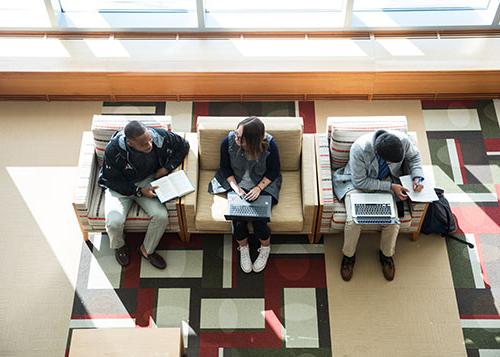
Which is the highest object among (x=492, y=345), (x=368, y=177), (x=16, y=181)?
(x=16, y=181)

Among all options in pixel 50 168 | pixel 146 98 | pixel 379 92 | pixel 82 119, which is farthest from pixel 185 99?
pixel 379 92

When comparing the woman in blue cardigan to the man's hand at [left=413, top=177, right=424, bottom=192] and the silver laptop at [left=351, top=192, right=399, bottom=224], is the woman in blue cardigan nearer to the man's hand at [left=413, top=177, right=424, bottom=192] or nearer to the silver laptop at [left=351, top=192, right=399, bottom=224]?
the silver laptop at [left=351, top=192, right=399, bottom=224]

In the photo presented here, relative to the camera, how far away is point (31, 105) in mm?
5699

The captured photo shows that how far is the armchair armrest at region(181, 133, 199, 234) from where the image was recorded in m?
4.59

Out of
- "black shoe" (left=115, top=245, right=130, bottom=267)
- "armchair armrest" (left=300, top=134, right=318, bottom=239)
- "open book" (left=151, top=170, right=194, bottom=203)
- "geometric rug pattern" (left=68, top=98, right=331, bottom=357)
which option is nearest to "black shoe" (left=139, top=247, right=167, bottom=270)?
"geometric rug pattern" (left=68, top=98, right=331, bottom=357)

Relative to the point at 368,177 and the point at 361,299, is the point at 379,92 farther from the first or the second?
the point at 361,299

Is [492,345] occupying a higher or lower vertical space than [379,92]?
lower

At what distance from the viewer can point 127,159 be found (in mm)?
4484

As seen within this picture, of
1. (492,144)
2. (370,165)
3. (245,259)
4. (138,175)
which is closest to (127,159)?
(138,175)

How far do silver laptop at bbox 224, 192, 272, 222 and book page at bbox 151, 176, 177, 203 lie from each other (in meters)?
0.41

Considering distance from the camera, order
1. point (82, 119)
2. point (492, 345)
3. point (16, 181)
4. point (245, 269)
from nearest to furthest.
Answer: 1. point (492, 345)
2. point (245, 269)
3. point (16, 181)
4. point (82, 119)

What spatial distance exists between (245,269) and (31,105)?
2.54 meters

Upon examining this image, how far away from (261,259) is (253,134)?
1.09m

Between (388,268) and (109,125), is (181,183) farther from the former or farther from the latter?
(388,268)
